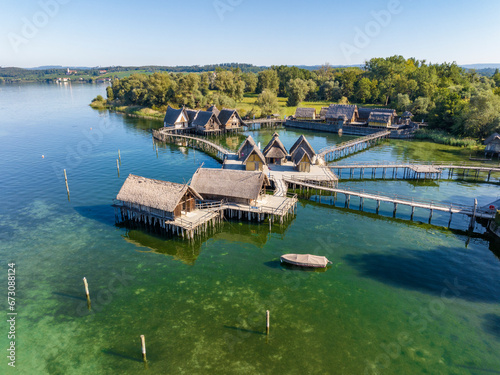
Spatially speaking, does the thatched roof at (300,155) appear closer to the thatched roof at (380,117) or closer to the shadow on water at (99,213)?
the shadow on water at (99,213)

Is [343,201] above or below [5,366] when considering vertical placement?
above

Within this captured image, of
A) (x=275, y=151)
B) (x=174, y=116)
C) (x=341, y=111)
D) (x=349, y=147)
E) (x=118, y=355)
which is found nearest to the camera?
(x=118, y=355)

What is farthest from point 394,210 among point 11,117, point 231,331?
point 11,117

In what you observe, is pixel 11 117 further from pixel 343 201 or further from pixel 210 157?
pixel 343 201

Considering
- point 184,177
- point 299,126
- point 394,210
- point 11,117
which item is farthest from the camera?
point 11,117

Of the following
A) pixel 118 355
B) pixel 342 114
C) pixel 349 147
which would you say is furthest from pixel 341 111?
pixel 118 355

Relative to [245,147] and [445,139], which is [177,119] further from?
[445,139]
